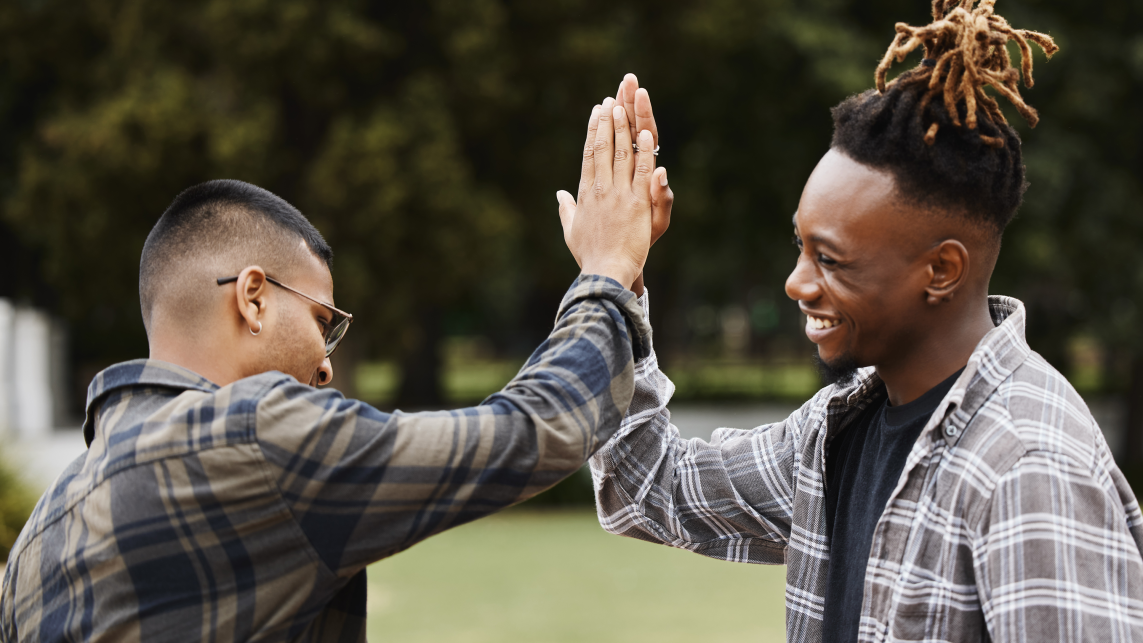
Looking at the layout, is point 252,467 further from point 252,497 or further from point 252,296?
Result: point 252,296

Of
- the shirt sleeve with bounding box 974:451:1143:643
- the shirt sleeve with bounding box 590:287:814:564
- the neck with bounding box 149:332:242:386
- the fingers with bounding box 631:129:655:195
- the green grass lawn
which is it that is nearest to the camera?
the shirt sleeve with bounding box 974:451:1143:643

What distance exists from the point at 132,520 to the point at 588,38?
455 inches

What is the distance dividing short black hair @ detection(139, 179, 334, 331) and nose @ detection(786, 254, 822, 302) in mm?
1134

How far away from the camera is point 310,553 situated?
185cm

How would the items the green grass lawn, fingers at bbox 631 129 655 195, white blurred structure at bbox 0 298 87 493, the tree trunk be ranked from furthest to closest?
the tree trunk → white blurred structure at bbox 0 298 87 493 → the green grass lawn → fingers at bbox 631 129 655 195

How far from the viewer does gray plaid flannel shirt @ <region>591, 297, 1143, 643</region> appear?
1.72 m

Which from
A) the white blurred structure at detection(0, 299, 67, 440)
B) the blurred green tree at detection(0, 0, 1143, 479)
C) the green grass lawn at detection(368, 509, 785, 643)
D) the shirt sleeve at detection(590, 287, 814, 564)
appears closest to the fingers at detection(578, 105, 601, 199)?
the shirt sleeve at detection(590, 287, 814, 564)

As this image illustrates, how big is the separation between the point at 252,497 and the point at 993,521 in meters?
1.36

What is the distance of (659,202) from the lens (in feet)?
7.94

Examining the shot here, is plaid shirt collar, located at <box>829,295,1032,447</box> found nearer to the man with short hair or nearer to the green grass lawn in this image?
the man with short hair

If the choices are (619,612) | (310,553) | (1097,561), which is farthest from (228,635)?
(619,612)

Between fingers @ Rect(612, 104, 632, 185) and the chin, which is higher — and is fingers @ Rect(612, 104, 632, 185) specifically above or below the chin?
above

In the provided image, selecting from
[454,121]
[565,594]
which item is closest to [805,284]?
[565,594]

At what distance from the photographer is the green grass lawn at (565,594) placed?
25.2 ft
